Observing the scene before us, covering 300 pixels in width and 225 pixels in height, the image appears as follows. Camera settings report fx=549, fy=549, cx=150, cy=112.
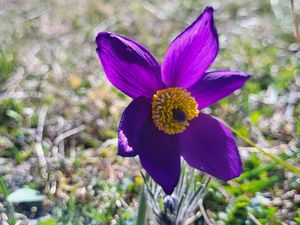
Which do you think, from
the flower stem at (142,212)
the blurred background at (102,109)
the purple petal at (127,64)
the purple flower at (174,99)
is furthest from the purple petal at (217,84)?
the blurred background at (102,109)

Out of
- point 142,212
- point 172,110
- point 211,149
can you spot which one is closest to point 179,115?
point 172,110

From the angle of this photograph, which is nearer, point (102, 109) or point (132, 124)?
point (132, 124)

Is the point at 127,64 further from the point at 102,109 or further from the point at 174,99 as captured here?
the point at 102,109

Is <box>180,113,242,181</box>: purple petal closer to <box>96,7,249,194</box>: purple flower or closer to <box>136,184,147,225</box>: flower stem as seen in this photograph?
<box>96,7,249,194</box>: purple flower

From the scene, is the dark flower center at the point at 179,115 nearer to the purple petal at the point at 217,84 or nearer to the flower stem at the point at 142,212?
the purple petal at the point at 217,84

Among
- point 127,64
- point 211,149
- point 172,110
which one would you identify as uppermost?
point 127,64

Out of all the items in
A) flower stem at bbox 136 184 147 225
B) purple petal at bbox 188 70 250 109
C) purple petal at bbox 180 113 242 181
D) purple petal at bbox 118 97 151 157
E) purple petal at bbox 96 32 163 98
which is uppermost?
purple petal at bbox 96 32 163 98

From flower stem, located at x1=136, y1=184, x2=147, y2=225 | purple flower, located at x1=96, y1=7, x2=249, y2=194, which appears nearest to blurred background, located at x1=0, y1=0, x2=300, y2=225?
flower stem, located at x1=136, y1=184, x2=147, y2=225
